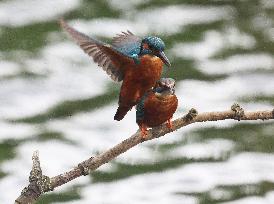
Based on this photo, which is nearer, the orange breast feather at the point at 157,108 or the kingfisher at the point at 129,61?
the kingfisher at the point at 129,61

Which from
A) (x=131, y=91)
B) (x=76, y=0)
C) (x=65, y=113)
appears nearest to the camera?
(x=131, y=91)

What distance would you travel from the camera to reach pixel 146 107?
262 centimetres

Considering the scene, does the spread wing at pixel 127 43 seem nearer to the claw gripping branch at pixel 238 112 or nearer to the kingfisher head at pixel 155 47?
the kingfisher head at pixel 155 47

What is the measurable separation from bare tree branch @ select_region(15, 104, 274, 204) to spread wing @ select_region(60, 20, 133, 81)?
0.23m

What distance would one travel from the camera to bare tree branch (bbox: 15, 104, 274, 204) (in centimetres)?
241

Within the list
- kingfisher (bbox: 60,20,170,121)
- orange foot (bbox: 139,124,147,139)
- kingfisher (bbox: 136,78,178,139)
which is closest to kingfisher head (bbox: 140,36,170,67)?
kingfisher (bbox: 60,20,170,121)

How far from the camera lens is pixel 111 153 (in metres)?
2.44

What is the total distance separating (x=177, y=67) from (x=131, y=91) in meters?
5.36

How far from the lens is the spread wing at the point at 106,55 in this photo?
2.55 m

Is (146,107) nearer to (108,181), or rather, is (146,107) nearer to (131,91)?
(131,91)

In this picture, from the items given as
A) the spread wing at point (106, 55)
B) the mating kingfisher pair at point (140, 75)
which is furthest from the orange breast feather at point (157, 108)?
the spread wing at point (106, 55)

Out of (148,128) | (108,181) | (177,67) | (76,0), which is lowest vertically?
(148,128)

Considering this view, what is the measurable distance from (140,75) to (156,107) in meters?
0.18

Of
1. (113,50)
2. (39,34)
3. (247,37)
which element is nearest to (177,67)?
(247,37)
